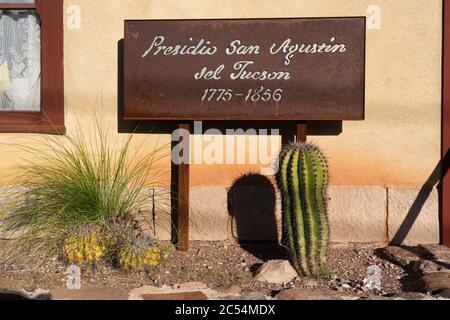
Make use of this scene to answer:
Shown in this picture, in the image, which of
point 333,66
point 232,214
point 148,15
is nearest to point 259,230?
point 232,214

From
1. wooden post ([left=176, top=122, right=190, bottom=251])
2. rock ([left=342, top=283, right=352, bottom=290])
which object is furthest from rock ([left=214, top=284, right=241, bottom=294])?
wooden post ([left=176, top=122, right=190, bottom=251])

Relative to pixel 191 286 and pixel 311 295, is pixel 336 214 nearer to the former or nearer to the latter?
pixel 311 295

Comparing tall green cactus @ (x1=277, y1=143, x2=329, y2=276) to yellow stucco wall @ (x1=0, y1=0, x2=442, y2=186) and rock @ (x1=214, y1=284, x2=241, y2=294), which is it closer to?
rock @ (x1=214, y1=284, x2=241, y2=294)

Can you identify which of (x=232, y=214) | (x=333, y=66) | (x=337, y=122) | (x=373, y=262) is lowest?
(x=373, y=262)

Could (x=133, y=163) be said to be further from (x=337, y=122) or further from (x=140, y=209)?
(x=337, y=122)

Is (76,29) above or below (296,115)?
above

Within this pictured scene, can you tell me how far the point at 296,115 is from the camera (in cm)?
584

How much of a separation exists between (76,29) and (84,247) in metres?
2.09

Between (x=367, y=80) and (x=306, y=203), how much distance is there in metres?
1.55

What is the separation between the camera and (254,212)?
20.4 ft

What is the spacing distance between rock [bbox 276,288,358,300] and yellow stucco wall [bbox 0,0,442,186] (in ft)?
5.17

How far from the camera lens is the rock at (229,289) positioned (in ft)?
16.2

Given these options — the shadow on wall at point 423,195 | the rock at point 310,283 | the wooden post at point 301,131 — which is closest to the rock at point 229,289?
the rock at point 310,283

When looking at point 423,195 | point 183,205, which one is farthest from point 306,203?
point 423,195
